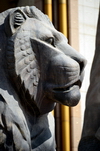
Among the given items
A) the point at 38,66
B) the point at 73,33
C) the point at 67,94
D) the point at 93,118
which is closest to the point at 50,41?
the point at 38,66

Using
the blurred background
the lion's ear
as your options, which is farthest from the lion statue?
the blurred background

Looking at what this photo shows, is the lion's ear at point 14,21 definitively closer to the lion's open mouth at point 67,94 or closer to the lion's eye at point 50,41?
the lion's eye at point 50,41

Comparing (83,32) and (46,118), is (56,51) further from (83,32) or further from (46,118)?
(83,32)

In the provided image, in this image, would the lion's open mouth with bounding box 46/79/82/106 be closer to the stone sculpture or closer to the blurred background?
the stone sculpture

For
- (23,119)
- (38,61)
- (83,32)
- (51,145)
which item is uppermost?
(38,61)

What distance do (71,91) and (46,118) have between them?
25cm

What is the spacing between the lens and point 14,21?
3145mm

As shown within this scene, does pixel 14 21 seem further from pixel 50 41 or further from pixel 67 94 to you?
pixel 67 94

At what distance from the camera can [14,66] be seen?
306 centimetres

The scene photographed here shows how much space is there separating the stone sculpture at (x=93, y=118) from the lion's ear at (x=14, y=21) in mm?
1827

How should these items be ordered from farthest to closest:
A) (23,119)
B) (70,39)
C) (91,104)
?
(70,39) < (91,104) < (23,119)

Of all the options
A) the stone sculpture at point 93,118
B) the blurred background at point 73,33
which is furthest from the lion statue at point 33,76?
the blurred background at point 73,33

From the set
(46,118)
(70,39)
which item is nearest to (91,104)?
(46,118)

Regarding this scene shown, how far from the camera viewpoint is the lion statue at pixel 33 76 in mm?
3062
